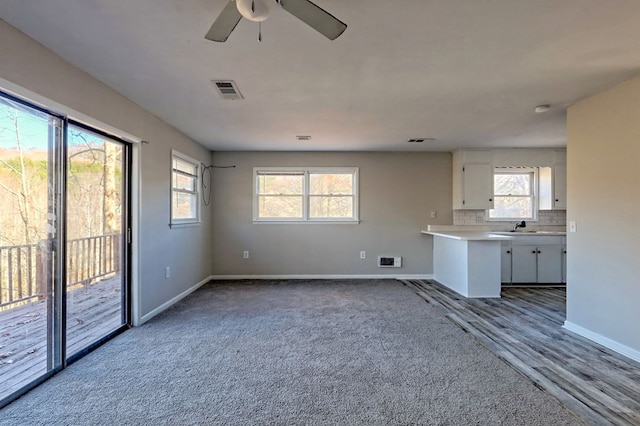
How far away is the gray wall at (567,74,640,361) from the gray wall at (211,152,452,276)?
2695 mm

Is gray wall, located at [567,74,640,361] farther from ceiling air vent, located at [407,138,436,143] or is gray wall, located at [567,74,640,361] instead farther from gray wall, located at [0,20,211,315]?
gray wall, located at [0,20,211,315]

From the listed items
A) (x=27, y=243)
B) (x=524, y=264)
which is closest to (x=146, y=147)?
(x=27, y=243)

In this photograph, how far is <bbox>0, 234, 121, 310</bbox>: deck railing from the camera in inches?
85.9

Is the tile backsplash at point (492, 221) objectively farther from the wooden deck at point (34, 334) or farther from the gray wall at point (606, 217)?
the wooden deck at point (34, 334)

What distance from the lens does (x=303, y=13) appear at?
155 cm

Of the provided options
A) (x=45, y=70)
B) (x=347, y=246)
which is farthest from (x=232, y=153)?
(x=45, y=70)

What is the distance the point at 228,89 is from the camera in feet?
9.96

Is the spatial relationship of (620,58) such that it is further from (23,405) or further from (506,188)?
(23,405)

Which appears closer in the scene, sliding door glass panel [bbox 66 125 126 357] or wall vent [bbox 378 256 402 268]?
sliding door glass panel [bbox 66 125 126 357]

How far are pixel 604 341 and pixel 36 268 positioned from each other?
15.2 feet

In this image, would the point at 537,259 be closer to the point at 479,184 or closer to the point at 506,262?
the point at 506,262

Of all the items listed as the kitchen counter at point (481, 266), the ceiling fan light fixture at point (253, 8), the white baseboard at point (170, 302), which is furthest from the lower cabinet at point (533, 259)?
→ the ceiling fan light fixture at point (253, 8)

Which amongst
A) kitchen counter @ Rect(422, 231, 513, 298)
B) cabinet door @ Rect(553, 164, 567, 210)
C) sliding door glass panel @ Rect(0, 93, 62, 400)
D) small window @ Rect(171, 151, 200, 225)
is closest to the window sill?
small window @ Rect(171, 151, 200, 225)

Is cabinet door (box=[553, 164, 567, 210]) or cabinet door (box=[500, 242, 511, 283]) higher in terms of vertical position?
cabinet door (box=[553, 164, 567, 210])
